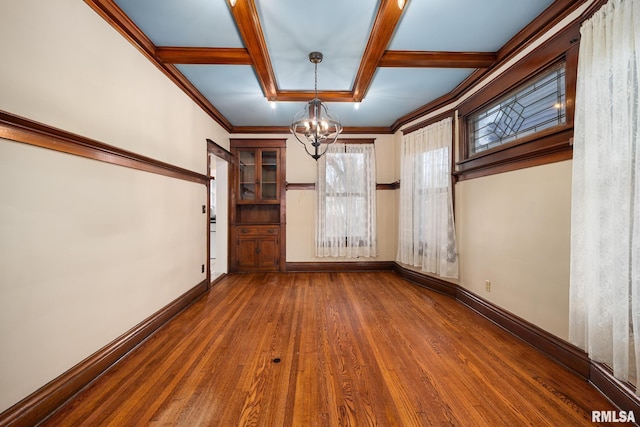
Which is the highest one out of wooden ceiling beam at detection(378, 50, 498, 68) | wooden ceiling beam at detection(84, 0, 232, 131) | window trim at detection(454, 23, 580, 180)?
wooden ceiling beam at detection(378, 50, 498, 68)

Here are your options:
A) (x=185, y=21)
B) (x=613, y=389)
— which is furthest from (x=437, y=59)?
(x=613, y=389)

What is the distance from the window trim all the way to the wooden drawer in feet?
10.8

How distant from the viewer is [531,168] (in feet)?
7.45

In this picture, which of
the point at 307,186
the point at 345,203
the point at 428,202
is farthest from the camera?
the point at 307,186

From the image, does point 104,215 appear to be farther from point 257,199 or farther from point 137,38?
point 257,199

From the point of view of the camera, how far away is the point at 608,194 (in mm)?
1524

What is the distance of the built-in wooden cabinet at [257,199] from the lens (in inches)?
192

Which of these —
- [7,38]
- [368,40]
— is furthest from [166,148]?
[368,40]

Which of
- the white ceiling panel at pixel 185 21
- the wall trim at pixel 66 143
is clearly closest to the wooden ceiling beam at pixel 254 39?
the white ceiling panel at pixel 185 21

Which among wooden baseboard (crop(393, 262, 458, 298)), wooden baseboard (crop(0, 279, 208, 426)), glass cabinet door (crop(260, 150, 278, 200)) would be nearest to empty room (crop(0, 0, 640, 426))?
wooden baseboard (crop(0, 279, 208, 426))

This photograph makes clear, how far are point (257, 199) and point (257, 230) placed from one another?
0.59 meters

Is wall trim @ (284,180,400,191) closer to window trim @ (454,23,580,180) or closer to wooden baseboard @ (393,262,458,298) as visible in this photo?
wooden baseboard @ (393,262,458,298)

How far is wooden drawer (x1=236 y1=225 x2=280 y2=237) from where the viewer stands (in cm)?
489

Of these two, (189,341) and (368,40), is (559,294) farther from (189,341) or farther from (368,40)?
(189,341)
